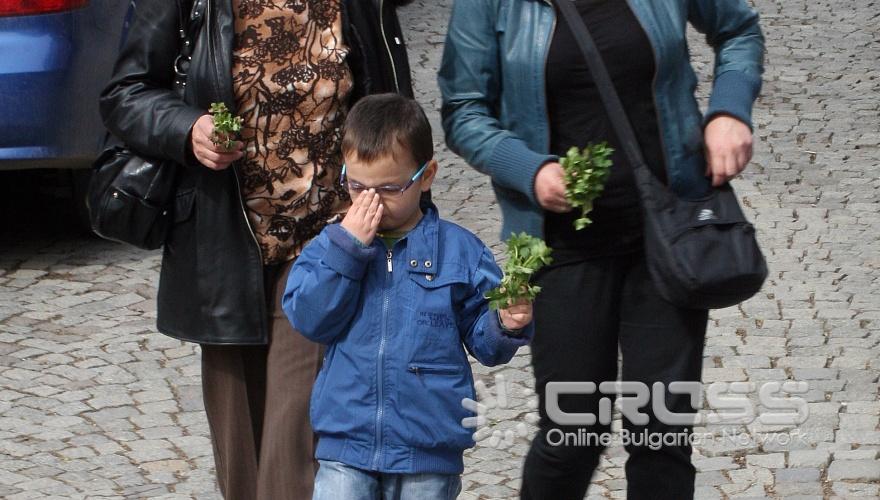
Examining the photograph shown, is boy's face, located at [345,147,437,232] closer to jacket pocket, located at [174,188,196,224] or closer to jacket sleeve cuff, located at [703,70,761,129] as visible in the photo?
jacket pocket, located at [174,188,196,224]

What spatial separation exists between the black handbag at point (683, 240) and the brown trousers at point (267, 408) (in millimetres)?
929

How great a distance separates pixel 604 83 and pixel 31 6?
385cm

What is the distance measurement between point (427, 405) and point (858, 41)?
878 centimetres

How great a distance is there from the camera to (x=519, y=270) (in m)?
3.10

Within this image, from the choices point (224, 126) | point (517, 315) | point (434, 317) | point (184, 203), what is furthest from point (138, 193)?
point (517, 315)

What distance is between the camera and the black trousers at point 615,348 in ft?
12.0

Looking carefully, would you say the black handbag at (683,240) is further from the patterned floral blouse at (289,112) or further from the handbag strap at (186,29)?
the handbag strap at (186,29)

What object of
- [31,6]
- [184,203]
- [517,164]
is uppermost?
[31,6]

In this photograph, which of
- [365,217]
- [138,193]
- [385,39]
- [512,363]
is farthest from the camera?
[512,363]

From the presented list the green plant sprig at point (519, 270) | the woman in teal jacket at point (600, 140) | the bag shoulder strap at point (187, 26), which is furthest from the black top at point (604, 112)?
the bag shoulder strap at point (187, 26)

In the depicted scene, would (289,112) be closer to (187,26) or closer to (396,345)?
(187,26)

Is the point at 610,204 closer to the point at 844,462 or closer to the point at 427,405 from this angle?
the point at 427,405

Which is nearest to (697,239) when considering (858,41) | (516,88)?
(516,88)

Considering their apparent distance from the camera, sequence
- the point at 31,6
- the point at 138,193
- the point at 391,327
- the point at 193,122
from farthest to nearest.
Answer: the point at 31,6 → the point at 138,193 → the point at 193,122 → the point at 391,327
